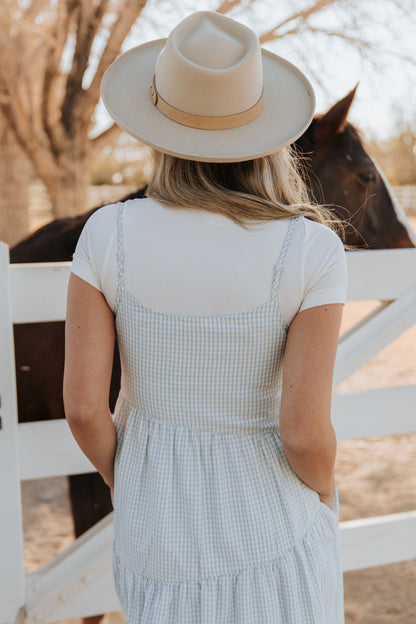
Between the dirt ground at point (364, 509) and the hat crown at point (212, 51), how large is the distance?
2164 mm

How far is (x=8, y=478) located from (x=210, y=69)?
50.9 inches

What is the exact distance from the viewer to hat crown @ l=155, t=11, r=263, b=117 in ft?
3.38

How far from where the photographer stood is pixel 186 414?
111cm

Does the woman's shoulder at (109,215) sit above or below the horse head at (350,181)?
above

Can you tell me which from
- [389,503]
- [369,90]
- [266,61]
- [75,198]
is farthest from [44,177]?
[266,61]

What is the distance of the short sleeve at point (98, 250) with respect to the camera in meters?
1.05

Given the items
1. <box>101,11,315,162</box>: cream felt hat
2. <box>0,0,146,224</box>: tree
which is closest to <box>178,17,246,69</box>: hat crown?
<box>101,11,315,162</box>: cream felt hat

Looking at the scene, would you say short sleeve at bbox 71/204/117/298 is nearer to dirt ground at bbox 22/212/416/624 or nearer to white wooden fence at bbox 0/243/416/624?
white wooden fence at bbox 0/243/416/624

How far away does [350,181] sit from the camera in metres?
2.74

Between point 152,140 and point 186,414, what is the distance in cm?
50

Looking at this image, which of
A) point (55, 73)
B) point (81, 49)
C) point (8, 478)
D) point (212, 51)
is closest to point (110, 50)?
point (81, 49)

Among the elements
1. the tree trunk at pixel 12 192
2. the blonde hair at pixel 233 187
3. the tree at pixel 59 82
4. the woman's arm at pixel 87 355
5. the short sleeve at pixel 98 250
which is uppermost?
the blonde hair at pixel 233 187

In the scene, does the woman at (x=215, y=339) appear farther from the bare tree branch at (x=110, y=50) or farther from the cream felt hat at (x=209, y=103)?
the bare tree branch at (x=110, y=50)

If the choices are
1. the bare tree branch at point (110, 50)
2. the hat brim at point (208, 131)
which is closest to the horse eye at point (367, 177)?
the hat brim at point (208, 131)
